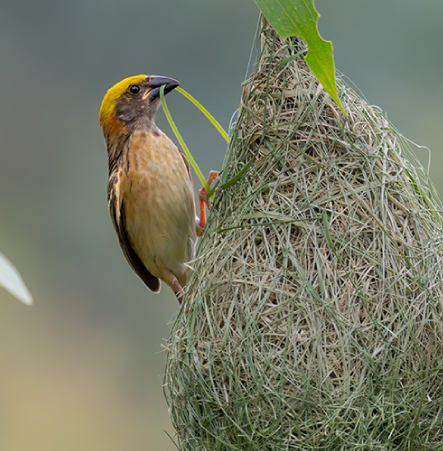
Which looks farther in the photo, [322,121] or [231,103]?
[231,103]

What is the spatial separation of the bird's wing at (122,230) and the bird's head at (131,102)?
0.18 meters

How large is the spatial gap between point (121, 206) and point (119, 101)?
0.35m

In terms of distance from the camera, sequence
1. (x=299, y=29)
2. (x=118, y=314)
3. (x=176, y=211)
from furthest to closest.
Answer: (x=118, y=314) → (x=176, y=211) → (x=299, y=29)

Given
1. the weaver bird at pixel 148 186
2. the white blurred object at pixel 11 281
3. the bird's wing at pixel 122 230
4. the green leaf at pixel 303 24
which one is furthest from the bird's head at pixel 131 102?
the white blurred object at pixel 11 281

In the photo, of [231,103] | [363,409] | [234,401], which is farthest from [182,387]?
[231,103]

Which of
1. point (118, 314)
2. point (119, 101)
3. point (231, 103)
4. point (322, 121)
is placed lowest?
point (322, 121)

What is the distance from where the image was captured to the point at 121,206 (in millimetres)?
1858

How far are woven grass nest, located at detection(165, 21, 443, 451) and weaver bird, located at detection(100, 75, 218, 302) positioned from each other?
45 centimetres

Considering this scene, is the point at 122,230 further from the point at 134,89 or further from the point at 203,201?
the point at 134,89

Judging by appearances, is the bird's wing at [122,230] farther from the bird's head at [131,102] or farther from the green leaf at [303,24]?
the green leaf at [303,24]

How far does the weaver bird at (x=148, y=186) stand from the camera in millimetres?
1795

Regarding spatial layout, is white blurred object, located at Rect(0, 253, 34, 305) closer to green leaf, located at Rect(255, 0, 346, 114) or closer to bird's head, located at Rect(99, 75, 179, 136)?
green leaf, located at Rect(255, 0, 346, 114)

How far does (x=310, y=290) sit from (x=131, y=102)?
1023 mm

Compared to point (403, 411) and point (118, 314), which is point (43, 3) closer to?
point (118, 314)
